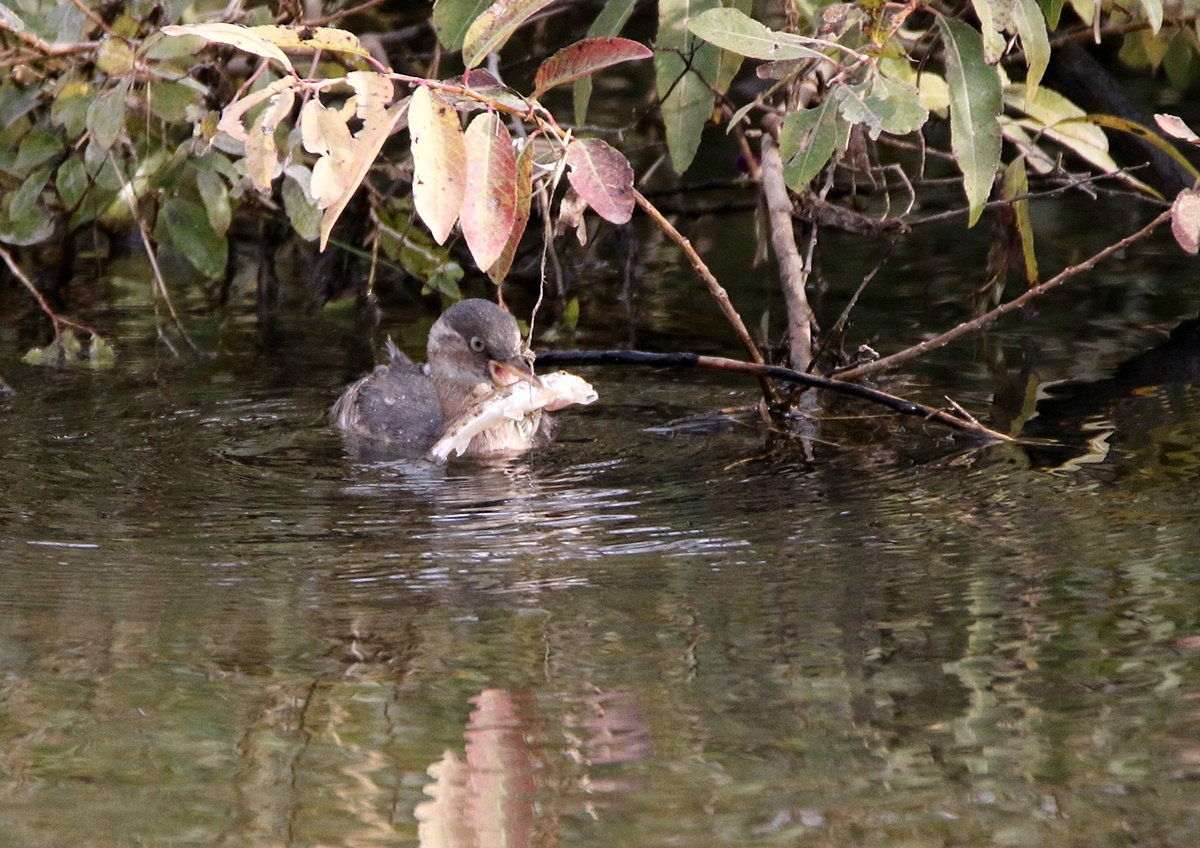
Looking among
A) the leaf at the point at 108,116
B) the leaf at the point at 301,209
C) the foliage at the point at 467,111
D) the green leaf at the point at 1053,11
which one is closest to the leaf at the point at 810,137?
the foliage at the point at 467,111

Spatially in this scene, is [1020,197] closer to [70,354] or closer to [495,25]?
[495,25]

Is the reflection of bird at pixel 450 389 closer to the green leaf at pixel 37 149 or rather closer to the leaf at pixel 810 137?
the green leaf at pixel 37 149

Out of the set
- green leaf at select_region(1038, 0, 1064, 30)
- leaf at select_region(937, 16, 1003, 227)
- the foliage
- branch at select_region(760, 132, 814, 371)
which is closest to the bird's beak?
the foliage

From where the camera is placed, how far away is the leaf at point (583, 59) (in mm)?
4773

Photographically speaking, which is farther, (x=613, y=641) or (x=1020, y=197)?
(x=1020, y=197)

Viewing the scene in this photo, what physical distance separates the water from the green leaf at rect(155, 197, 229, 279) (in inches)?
30.3

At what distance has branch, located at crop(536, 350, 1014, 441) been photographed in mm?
5980

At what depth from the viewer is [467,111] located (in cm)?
495

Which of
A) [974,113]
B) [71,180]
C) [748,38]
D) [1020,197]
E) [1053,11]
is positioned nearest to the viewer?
[748,38]

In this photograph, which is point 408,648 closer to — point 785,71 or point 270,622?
point 270,622

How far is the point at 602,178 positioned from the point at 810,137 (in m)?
0.90

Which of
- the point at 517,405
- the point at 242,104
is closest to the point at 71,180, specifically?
the point at 517,405

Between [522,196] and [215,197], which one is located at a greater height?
[522,196]

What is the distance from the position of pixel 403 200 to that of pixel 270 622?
4318mm
